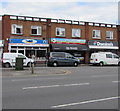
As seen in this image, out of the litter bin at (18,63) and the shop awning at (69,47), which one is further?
the shop awning at (69,47)

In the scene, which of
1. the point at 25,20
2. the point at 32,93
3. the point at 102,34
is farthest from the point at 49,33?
the point at 32,93

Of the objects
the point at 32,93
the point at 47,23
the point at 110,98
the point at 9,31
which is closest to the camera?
the point at 110,98

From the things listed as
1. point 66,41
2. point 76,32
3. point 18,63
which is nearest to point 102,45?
point 76,32

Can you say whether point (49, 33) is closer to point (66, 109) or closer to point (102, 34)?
point (102, 34)

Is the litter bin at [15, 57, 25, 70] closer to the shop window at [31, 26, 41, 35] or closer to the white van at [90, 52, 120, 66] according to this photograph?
the shop window at [31, 26, 41, 35]

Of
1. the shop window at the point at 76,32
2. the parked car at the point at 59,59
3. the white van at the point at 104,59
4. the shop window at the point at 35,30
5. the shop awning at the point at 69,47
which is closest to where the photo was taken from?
the parked car at the point at 59,59

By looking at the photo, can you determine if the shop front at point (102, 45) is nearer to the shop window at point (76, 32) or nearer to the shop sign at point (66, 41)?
the shop sign at point (66, 41)

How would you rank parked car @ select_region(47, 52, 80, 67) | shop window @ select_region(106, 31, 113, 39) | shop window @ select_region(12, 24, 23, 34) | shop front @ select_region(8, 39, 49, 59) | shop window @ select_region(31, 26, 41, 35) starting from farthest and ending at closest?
shop window @ select_region(106, 31, 113, 39) → shop window @ select_region(31, 26, 41, 35) → shop window @ select_region(12, 24, 23, 34) → shop front @ select_region(8, 39, 49, 59) → parked car @ select_region(47, 52, 80, 67)

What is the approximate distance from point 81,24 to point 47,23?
19.4ft

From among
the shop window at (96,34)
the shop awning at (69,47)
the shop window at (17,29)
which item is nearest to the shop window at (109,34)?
the shop window at (96,34)

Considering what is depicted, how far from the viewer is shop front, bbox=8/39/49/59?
29294 millimetres

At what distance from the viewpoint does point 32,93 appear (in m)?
8.61

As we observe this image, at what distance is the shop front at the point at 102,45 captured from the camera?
34250 mm

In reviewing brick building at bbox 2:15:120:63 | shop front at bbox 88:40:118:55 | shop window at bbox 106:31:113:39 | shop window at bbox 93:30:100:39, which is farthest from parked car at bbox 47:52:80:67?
shop window at bbox 106:31:113:39
